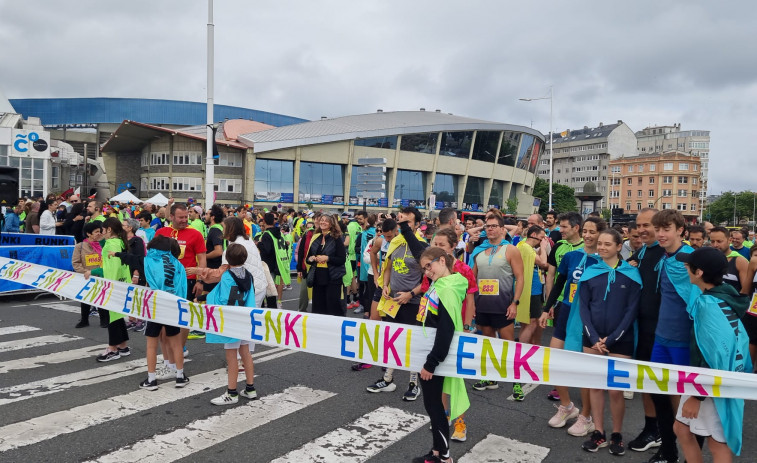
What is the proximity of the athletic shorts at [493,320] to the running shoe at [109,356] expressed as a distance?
4764 millimetres

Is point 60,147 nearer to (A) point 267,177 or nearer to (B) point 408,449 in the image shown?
(A) point 267,177

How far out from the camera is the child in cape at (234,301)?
5.33 m

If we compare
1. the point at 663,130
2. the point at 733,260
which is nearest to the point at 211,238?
the point at 733,260

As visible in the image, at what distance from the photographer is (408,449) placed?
4.35 metres

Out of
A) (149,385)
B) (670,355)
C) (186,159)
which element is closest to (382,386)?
(149,385)

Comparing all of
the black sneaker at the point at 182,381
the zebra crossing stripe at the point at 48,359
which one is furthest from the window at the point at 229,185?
the black sneaker at the point at 182,381

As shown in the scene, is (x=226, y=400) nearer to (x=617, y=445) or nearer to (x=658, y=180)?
(x=617, y=445)

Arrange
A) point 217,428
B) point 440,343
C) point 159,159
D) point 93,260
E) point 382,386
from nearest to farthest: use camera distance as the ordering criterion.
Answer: point 440,343, point 217,428, point 382,386, point 93,260, point 159,159

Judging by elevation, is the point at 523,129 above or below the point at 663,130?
below

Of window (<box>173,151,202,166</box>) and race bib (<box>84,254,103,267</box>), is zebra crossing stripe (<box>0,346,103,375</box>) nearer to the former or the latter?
race bib (<box>84,254,103,267</box>)

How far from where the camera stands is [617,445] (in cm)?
437

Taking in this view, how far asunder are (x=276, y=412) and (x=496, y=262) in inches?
110

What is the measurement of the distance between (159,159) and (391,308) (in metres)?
56.5

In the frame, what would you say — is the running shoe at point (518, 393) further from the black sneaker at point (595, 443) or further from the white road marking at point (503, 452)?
the black sneaker at point (595, 443)
